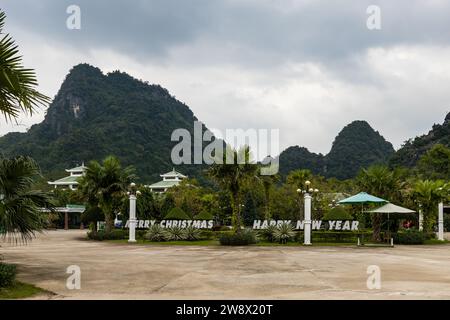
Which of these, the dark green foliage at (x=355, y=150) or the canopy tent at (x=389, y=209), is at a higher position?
the dark green foliage at (x=355, y=150)

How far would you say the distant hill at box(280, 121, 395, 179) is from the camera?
9238 cm

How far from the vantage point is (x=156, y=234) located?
99.5ft

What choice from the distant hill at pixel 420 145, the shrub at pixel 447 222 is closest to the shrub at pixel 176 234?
the shrub at pixel 447 222

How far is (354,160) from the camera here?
Answer: 95250 mm

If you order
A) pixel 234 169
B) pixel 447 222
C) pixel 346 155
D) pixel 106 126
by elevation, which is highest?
pixel 106 126

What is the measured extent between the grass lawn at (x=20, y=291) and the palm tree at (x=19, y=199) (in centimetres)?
118

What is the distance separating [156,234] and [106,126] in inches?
3167

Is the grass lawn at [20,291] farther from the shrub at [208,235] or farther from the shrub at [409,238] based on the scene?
the shrub at [409,238]

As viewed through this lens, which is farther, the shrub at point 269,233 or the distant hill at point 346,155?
the distant hill at point 346,155

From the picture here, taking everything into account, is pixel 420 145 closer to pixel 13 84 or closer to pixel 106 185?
pixel 106 185

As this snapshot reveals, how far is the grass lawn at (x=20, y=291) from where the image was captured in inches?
385

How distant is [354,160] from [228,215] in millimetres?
49360

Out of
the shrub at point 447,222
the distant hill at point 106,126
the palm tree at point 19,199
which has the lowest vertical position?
the shrub at point 447,222

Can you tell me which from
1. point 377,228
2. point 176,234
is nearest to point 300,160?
point 377,228
